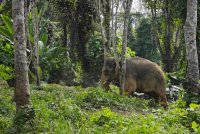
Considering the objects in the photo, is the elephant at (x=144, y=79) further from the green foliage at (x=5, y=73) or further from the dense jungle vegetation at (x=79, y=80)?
the green foliage at (x=5, y=73)

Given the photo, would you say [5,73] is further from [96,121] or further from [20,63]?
[96,121]

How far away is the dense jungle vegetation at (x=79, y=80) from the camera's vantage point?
5.57 metres

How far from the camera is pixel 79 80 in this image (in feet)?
47.1

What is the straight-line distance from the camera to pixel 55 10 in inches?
653

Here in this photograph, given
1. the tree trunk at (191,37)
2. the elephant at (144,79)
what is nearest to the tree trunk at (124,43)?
the elephant at (144,79)

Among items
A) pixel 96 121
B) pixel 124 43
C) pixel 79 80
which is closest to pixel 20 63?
pixel 96 121

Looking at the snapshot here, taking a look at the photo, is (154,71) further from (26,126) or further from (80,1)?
(80,1)

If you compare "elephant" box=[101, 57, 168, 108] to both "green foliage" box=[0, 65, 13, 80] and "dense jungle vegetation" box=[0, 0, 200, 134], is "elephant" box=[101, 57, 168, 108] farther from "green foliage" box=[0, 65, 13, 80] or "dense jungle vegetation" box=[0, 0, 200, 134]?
"green foliage" box=[0, 65, 13, 80]

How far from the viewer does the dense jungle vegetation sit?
5566 millimetres

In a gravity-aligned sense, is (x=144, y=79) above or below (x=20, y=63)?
below

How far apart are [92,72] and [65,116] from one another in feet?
32.6

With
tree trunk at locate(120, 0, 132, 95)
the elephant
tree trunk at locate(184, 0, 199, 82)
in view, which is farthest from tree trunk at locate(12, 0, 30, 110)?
the elephant

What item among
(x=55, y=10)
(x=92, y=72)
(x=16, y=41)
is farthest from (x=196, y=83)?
(x=55, y=10)

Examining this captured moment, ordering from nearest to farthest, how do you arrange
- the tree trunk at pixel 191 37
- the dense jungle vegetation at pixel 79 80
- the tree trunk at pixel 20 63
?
1. the dense jungle vegetation at pixel 79 80
2. the tree trunk at pixel 20 63
3. the tree trunk at pixel 191 37
